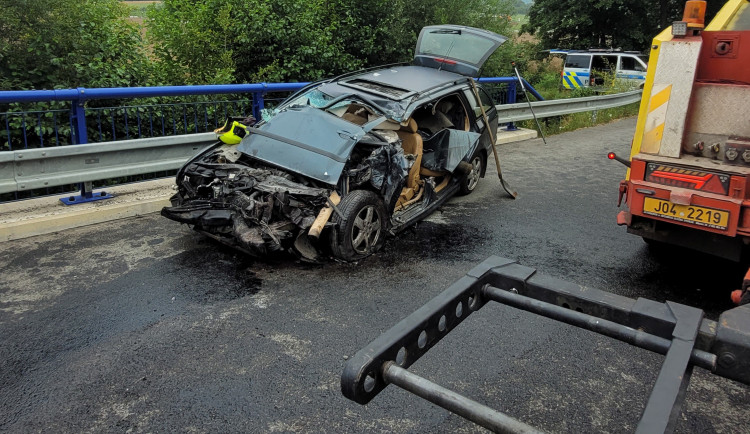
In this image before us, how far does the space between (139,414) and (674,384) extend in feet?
8.89

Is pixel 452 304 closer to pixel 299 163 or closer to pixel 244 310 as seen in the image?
pixel 244 310

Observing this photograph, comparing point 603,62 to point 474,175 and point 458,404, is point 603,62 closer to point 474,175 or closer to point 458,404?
point 474,175

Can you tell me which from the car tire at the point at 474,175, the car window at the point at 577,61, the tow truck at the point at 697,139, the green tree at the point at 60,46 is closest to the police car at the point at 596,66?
the car window at the point at 577,61

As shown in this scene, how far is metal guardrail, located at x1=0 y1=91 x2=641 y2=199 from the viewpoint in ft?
17.8

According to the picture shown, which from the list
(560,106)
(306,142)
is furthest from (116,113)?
(560,106)

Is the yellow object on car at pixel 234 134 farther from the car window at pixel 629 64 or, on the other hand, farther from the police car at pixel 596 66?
the car window at pixel 629 64

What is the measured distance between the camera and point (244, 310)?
4250mm

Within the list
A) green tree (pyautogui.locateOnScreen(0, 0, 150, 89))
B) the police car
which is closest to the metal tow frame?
green tree (pyautogui.locateOnScreen(0, 0, 150, 89))

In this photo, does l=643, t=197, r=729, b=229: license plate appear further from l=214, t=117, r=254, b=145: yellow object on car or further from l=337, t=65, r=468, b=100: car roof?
l=214, t=117, r=254, b=145: yellow object on car

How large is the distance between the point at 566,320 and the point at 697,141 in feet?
10.7

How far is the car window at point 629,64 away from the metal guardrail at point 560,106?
6.97 meters

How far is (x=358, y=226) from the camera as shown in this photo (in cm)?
515

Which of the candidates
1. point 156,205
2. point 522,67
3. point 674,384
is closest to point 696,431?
point 674,384

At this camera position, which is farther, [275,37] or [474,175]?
[275,37]
